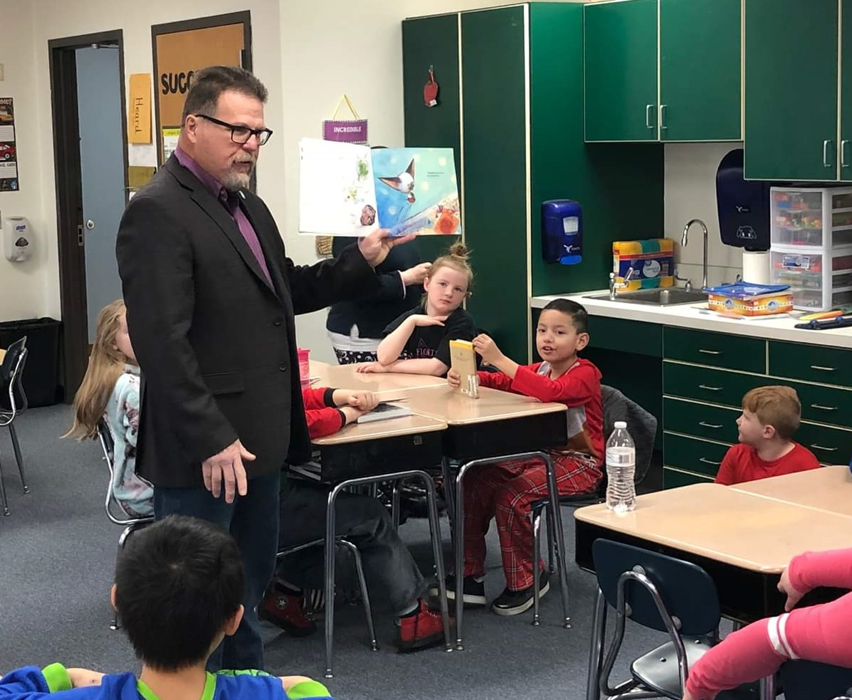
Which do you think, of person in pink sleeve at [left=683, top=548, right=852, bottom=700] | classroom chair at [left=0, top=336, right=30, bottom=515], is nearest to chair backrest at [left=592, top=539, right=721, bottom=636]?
person in pink sleeve at [left=683, top=548, right=852, bottom=700]

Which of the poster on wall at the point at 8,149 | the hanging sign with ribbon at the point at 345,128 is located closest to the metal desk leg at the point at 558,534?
the hanging sign with ribbon at the point at 345,128

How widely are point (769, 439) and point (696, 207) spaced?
2.37 metres

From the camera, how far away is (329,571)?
3.67 metres

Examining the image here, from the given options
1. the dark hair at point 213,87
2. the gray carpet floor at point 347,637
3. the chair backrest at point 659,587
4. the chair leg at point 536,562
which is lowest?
the gray carpet floor at point 347,637

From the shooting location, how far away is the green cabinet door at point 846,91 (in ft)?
15.2

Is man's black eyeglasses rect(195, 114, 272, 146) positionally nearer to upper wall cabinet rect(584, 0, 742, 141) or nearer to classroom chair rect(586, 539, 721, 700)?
classroom chair rect(586, 539, 721, 700)

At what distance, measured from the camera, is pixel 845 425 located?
459 cm

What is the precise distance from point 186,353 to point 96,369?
1279mm

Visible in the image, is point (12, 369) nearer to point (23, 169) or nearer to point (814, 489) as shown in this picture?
point (23, 169)

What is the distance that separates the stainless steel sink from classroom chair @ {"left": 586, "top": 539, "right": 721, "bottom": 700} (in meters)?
2.87

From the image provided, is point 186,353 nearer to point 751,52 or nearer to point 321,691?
point 321,691

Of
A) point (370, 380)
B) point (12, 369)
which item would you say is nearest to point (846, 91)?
point (370, 380)

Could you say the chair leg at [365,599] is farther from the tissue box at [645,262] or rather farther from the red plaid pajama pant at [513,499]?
the tissue box at [645,262]

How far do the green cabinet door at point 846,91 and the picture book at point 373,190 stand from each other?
4.92ft
